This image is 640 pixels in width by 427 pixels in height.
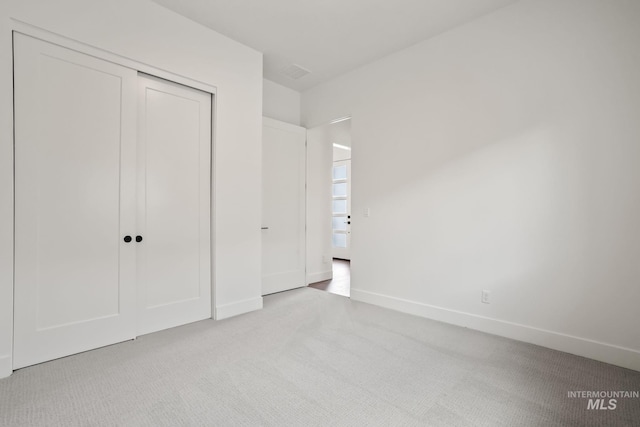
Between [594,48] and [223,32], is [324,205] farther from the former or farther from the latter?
[594,48]

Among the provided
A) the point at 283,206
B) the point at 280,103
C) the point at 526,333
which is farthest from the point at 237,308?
the point at 280,103

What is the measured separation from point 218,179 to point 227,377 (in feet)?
6.27

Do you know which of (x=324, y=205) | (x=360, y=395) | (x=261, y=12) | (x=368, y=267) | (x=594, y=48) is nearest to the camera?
(x=360, y=395)

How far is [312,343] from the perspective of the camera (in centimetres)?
257

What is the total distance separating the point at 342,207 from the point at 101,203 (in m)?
5.61

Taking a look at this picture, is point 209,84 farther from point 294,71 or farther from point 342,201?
point 342,201

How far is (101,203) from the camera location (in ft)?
8.15

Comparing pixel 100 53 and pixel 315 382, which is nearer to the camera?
pixel 315 382

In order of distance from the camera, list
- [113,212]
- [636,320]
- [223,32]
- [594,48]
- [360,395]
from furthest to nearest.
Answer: [223,32] < [113,212] < [594,48] < [636,320] < [360,395]

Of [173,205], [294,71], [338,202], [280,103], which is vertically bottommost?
[173,205]

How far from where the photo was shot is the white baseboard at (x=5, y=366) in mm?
2033

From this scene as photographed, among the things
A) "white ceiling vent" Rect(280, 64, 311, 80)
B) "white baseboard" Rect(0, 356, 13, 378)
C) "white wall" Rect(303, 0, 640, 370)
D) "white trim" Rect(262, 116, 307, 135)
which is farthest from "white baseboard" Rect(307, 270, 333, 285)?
"white baseboard" Rect(0, 356, 13, 378)

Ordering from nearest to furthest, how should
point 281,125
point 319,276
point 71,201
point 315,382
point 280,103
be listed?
point 315,382 < point 71,201 < point 281,125 < point 280,103 < point 319,276

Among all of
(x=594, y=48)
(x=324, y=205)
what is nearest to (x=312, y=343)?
(x=324, y=205)
